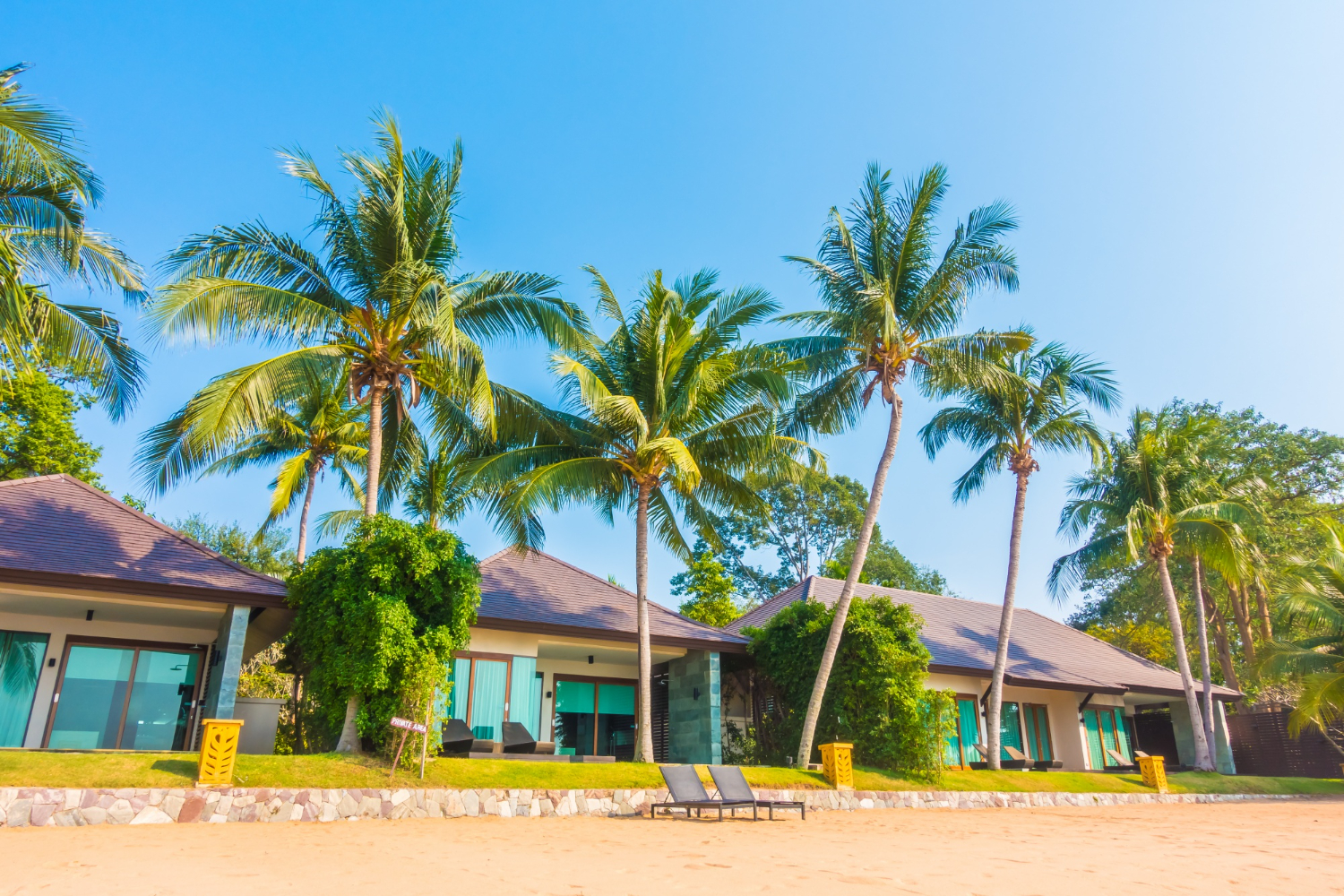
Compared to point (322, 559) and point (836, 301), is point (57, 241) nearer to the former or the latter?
point (322, 559)

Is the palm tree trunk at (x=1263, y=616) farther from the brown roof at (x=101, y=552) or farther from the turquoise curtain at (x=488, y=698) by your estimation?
the brown roof at (x=101, y=552)

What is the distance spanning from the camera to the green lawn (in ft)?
30.3

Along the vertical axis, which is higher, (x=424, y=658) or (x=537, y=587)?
(x=537, y=587)

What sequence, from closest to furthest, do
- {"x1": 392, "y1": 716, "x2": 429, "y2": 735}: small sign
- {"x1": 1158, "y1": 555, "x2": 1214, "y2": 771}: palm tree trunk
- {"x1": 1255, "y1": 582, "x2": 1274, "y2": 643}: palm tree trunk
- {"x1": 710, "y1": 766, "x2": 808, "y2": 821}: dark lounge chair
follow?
{"x1": 392, "y1": 716, "x2": 429, "y2": 735}: small sign < {"x1": 710, "y1": 766, "x2": 808, "y2": 821}: dark lounge chair < {"x1": 1158, "y1": 555, "x2": 1214, "y2": 771}: palm tree trunk < {"x1": 1255, "y1": 582, "x2": 1274, "y2": 643}: palm tree trunk

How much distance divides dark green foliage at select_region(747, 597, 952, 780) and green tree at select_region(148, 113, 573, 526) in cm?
783

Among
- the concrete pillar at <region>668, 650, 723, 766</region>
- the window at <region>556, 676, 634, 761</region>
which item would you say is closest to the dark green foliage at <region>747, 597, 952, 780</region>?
the concrete pillar at <region>668, 650, 723, 766</region>

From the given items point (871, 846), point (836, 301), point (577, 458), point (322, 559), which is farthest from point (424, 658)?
point (836, 301)

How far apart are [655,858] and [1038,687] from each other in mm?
16987

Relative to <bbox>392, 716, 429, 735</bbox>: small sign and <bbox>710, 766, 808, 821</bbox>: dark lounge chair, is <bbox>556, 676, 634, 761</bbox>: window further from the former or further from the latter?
<bbox>710, 766, 808, 821</bbox>: dark lounge chair

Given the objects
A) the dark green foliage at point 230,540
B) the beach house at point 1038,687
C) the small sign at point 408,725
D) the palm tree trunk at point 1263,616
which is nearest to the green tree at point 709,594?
the beach house at point 1038,687

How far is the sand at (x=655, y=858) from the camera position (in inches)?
222

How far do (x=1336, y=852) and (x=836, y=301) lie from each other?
11.6 m

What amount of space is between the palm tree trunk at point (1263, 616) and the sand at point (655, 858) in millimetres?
24959

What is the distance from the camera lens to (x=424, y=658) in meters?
11.7
